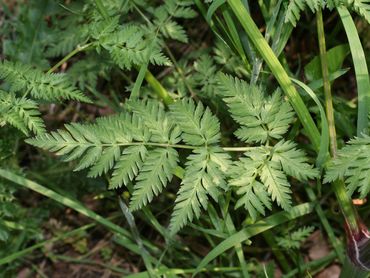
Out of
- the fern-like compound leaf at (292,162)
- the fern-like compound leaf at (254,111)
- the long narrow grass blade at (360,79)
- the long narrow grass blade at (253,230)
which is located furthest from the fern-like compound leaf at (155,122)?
the long narrow grass blade at (360,79)

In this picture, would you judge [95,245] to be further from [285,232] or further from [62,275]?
[285,232]

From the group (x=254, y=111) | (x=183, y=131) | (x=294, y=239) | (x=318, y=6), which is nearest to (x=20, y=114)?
(x=183, y=131)

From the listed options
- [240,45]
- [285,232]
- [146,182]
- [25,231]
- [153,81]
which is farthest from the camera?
[25,231]

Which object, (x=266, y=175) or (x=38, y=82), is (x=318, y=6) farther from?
(x=38, y=82)

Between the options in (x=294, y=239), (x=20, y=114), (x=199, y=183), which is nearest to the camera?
(x=199, y=183)

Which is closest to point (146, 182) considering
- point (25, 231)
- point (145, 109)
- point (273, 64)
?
point (145, 109)

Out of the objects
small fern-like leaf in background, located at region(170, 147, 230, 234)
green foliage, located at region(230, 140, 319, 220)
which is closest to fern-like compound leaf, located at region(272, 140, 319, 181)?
green foliage, located at region(230, 140, 319, 220)

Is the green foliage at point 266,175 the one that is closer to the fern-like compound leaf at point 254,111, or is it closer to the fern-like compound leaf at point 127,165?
the fern-like compound leaf at point 254,111
